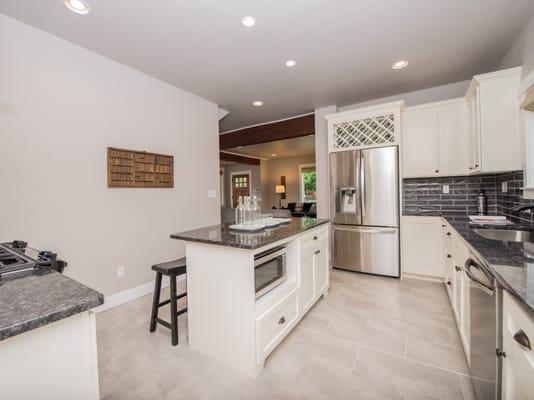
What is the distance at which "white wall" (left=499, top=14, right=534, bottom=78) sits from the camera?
2.11 m

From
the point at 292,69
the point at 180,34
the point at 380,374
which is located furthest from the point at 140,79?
the point at 380,374

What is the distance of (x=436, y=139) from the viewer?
10.2 feet

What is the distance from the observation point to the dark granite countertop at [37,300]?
60 cm

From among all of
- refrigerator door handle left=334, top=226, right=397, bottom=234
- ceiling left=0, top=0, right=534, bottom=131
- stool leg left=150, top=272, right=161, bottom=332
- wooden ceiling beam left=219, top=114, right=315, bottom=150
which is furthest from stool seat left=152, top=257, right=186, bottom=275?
wooden ceiling beam left=219, top=114, right=315, bottom=150

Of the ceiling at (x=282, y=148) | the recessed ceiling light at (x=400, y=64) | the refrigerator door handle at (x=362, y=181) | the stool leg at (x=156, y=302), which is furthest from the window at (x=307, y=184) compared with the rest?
the stool leg at (x=156, y=302)

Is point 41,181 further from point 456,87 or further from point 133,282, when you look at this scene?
point 456,87

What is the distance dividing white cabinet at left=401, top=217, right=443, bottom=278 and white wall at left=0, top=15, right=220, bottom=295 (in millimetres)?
2972

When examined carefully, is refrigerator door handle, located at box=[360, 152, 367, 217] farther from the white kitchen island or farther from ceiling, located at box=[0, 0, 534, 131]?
the white kitchen island

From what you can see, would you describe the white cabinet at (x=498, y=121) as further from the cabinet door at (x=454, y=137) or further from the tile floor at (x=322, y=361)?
the tile floor at (x=322, y=361)

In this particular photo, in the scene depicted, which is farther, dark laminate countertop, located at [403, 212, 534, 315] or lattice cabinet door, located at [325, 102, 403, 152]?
lattice cabinet door, located at [325, 102, 403, 152]

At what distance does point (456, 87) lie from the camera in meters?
3.41

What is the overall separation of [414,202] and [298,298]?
95.5 inches

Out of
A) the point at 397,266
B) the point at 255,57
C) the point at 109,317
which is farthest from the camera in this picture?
the point at 397,266

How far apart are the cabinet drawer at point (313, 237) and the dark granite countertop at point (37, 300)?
65.4 inches
